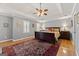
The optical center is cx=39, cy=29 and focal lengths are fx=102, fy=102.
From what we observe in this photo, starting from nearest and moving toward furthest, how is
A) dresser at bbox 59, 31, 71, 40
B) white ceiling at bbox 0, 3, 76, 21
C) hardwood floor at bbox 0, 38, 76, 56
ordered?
white ceiling at bbox 0, 3, 76, 21, hardwood floor at bbox 0, 38, 76, 56, dresser at bbox 59, 31, 71, 40

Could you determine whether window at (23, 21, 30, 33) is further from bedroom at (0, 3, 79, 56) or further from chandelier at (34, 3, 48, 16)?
chandelier at (34, 3, 48, 16)

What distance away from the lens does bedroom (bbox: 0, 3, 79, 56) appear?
99.0 inches

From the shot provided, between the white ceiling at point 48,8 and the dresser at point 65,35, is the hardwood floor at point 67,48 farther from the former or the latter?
the white ceiling at point 48,8

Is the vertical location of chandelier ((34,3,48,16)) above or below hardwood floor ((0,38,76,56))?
above

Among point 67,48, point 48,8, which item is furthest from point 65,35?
point 48,8

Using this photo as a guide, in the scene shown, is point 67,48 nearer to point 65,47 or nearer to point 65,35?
point 65,47

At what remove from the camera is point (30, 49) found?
9.04ft

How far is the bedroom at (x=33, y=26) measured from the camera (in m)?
2.51

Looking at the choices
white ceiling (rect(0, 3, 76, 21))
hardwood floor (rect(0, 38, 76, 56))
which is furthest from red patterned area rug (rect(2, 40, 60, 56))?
white ceiling (rect(0, 3, 76, 21))

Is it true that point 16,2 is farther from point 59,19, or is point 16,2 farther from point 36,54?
point 36,54

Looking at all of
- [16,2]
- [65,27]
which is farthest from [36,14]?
[65,27]

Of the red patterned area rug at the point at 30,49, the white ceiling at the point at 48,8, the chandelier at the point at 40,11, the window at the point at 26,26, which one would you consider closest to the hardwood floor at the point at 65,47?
the red patterned area rug at the point at 30,49

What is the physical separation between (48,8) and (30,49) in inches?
46.3

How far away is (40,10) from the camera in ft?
8.21
